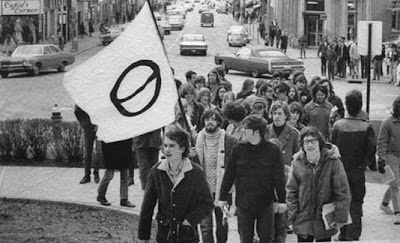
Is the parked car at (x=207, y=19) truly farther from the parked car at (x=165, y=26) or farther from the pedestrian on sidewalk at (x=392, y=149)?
the pedestrian on sidewalk at (x=392, y=149)

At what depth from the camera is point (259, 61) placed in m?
39.8

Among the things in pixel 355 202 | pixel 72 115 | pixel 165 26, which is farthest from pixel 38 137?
pixel 165 26

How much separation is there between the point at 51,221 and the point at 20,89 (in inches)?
915

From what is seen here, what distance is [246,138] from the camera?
9.17 m

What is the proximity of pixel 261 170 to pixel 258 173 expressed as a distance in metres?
0.04

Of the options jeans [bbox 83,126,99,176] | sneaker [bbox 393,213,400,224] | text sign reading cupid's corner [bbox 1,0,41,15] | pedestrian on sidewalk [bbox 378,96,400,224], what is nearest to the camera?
pedestrian on sidewalk [bbox 378,96,400,224]

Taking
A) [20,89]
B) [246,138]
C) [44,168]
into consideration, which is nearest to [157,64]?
[246,138]

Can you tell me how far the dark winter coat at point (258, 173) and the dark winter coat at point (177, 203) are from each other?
54.6 inches

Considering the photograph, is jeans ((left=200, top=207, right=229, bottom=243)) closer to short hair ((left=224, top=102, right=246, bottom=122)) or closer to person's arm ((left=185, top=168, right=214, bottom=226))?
short hair ((left=224, top=102, right=246, bottom=122))

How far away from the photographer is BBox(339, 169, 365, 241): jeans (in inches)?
430

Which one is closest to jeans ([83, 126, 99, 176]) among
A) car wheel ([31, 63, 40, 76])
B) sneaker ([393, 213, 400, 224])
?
sneaker ([393, 213, 400, 224])

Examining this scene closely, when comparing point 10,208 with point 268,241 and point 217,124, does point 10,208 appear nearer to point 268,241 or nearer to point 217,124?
point 217,124

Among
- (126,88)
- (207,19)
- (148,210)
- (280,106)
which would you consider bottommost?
(148,210)

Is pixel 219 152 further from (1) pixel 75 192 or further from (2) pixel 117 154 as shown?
(1) pixel 75 192
